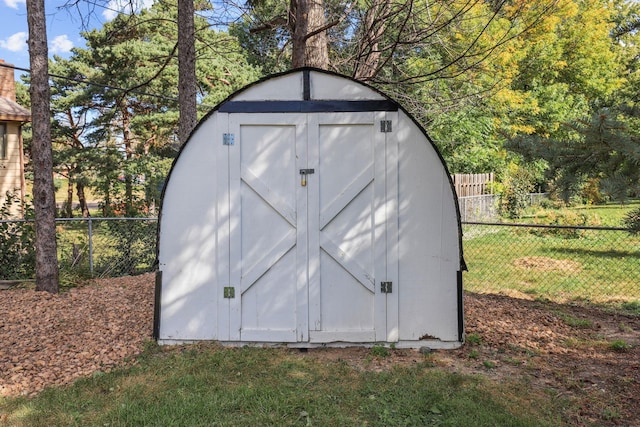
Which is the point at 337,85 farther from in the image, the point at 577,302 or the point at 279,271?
the point at 577,302

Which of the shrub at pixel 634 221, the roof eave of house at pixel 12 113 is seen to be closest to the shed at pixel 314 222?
the shrub at pixel 634 221

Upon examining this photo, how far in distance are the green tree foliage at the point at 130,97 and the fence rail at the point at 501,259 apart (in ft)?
25.3

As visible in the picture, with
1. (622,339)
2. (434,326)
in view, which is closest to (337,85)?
(434,326)

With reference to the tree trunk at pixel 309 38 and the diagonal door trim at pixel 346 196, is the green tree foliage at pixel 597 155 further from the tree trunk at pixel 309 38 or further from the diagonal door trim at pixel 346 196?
the tree trunk at pixel 309 38

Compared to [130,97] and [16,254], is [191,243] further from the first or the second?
[130,97]

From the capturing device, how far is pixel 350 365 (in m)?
4.41

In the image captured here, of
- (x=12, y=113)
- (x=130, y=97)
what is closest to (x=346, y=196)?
(x=12, y=113)

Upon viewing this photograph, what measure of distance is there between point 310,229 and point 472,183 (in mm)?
11964

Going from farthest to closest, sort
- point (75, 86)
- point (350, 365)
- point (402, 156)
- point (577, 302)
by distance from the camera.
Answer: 1. point (75, 86)
2. point (577, 302)
3. point (402, 156)
4. point (350, 365)

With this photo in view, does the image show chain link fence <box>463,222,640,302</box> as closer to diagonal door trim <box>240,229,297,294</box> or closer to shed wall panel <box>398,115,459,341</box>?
shed wall panel <box>398,115,459,341</box>

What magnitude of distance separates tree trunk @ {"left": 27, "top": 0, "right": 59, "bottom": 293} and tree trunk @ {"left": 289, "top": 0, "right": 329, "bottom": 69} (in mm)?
3514

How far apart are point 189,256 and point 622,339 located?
4888mm

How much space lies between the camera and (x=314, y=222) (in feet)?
15.7

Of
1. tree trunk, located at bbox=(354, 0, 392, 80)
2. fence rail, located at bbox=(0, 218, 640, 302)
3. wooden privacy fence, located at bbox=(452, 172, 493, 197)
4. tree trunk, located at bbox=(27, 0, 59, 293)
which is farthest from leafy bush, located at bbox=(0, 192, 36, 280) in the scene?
wooden privacy fence, located at bbox=(452, 172, 493, 197)
